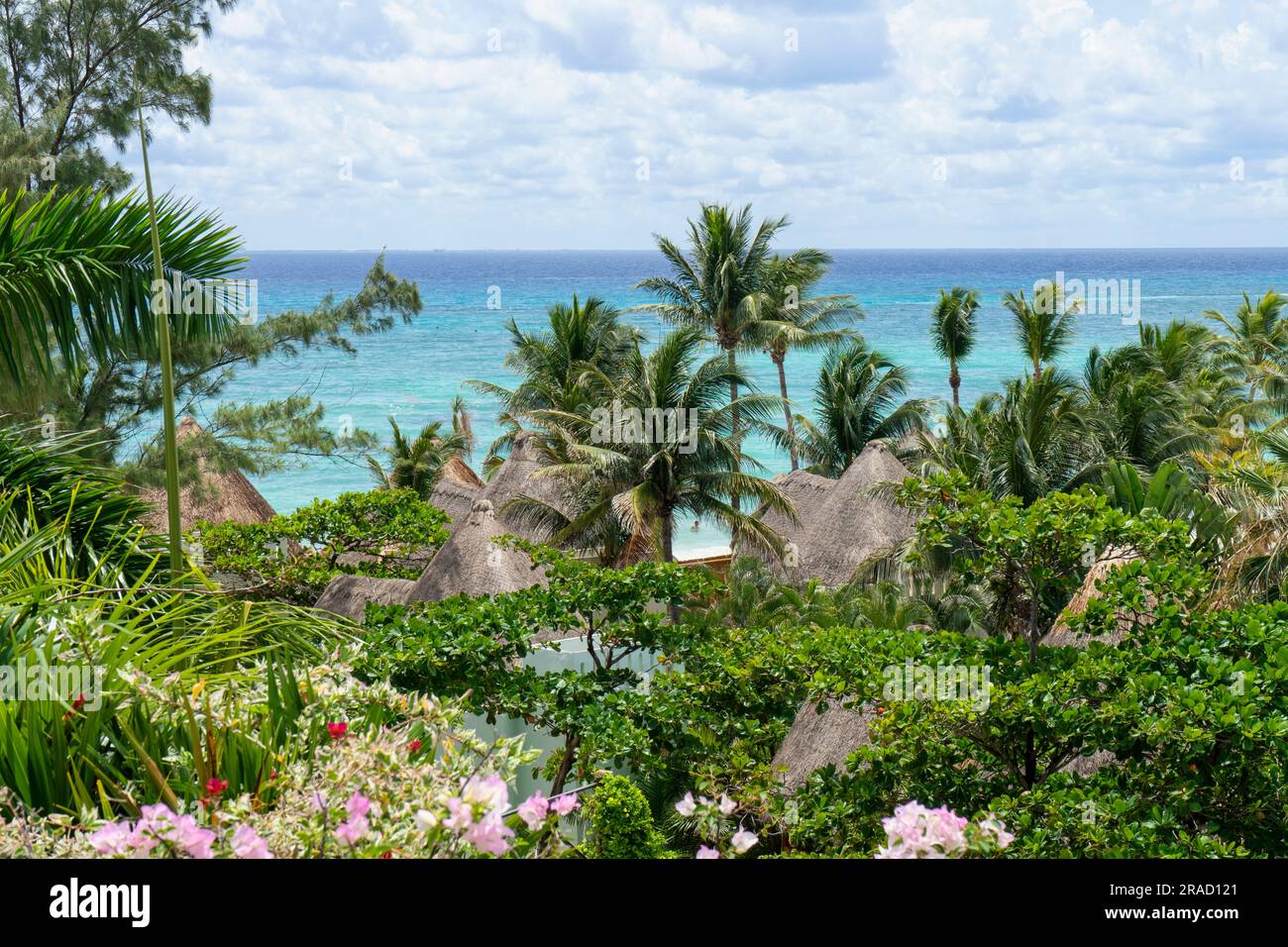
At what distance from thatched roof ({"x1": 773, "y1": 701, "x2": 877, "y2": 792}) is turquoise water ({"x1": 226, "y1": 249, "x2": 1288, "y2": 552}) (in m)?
17.2

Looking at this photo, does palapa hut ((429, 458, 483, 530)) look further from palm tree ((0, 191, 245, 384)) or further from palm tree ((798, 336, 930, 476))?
palm tree ((0, 191, 245, 384))

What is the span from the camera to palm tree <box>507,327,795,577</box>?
1688 cm

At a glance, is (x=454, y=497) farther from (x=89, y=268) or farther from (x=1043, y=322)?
(x=89, y=268)

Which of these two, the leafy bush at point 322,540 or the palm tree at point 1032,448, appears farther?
the palm tree at point 1032,448

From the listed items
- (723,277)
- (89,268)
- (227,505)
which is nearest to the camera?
(89,268)

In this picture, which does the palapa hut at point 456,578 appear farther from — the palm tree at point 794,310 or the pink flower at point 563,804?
the palm tree at point 794,310

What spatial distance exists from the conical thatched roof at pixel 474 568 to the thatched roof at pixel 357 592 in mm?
216

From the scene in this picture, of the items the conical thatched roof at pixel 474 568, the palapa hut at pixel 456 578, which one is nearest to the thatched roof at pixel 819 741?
the conical thatched roof at pixel 474 568

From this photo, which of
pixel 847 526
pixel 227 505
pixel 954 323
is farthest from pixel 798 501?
pixel 954 323

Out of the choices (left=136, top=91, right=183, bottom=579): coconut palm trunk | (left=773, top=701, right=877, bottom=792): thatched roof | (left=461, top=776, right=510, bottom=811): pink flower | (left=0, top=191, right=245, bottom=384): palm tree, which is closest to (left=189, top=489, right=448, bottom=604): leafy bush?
(left=773, top=701, right=877, bottom=792): thatched roof

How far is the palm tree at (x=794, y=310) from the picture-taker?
94.8 feet

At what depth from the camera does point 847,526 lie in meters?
19.8

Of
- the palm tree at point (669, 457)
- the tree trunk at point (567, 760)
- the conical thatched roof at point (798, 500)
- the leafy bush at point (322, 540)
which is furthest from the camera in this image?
the conical thatched roof at point (798, 500)

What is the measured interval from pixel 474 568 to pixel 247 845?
13604mm
